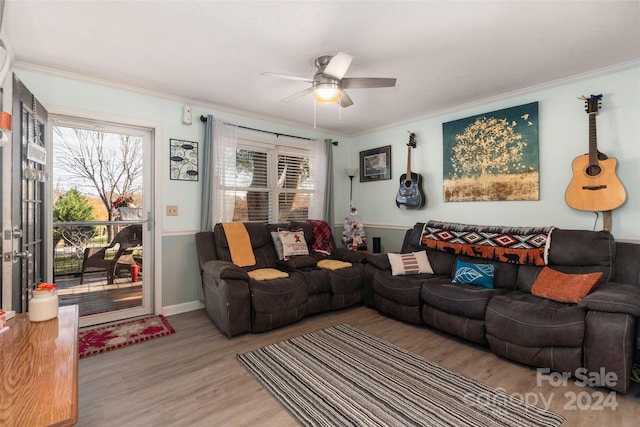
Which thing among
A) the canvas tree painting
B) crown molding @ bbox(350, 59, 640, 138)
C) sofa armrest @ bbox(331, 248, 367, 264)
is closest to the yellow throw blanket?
sofa armrest @ bbox(331, 248, 367, 264)

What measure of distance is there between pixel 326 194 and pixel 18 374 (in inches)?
155

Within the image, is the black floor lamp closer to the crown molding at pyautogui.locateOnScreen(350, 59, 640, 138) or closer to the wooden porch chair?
the crown molding at pyautogui.locateOnScreen(350, 59, 640, 138)

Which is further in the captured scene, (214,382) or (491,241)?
(491,241)

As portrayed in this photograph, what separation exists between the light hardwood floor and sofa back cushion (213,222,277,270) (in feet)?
2.73

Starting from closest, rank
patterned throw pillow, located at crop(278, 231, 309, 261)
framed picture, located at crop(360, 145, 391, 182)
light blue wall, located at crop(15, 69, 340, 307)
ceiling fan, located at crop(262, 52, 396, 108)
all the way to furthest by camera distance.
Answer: ceiling fan, located at crop(262, 52, 396, 108) → light blue wall, located at crop(15, 69, 340, 307) → patterned throw pillow, located at crop(278, 231, 309, 261) → framed picture, located at crop(360, 145, 391, 182)

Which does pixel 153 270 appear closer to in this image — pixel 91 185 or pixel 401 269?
pixel 91 185

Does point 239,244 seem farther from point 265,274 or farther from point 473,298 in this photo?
point 473,298

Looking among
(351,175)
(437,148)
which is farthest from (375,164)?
(437,148)

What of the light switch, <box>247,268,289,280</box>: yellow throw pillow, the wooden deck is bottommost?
the wooden deck

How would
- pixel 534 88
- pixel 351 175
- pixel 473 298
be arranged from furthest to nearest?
→ pixel 351 175
pixel 534 88
pixel 473 298

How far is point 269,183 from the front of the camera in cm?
425

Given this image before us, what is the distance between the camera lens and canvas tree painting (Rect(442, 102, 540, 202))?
3.11m

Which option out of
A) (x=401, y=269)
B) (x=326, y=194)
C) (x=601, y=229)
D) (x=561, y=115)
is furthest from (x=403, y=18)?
(x=326, y=194)

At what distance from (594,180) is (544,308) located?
1.32 m
